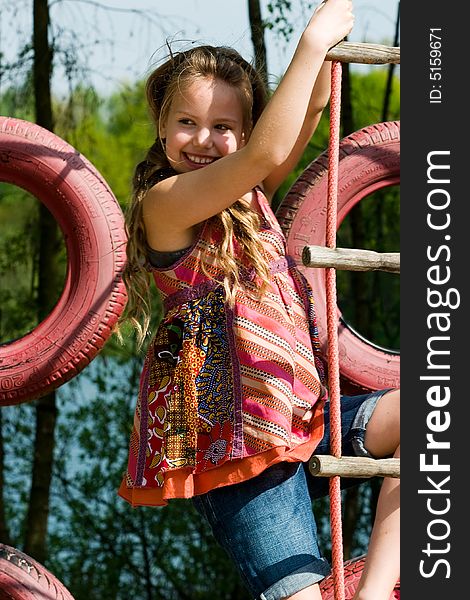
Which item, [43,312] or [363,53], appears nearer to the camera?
[363,53]

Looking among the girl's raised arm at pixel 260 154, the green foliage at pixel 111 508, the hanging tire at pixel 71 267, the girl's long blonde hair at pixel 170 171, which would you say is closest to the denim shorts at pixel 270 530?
the girl's long blonde hair at pixel 170 171

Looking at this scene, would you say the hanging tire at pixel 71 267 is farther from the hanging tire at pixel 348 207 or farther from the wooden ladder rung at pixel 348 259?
the wooden ladder rung at pixel 348 259

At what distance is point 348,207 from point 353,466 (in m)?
0.97

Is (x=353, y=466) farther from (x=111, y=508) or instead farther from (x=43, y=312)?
(x=111, y=508)

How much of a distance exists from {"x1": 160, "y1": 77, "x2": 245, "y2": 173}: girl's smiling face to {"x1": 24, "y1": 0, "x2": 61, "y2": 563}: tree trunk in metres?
2.64

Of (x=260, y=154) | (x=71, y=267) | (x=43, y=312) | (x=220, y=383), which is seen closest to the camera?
(x=260, y=154)

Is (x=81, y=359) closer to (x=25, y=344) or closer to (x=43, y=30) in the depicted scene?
(x=25, y=344)

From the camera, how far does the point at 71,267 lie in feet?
9.16

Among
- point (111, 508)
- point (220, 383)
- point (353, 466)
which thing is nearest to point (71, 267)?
point (220, 383)

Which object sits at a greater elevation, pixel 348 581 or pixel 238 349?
pixel 238 349

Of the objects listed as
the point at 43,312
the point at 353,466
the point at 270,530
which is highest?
the point at 43,312

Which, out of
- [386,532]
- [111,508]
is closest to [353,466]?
[386,532]

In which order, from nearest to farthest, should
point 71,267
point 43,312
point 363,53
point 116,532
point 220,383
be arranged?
point 220,383 → point 363,53 → point 71,267 → point 43,312 → point 116,532

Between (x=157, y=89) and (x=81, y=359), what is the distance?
771 mm
